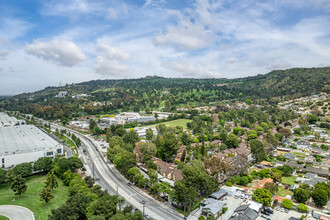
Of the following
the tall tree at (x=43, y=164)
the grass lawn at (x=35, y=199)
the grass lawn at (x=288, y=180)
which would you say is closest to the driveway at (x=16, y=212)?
the grass lawn at (x=35, y=199)

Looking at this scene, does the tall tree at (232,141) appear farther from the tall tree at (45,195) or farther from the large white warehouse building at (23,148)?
the large white warehouse building at (23,148)

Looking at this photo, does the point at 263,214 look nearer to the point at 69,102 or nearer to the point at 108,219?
the point at 108,219

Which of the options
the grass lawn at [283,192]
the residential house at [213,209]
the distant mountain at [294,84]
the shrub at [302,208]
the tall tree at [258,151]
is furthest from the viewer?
the distant mountain at [294,84]

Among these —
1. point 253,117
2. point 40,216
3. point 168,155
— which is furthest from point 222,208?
point 253,117

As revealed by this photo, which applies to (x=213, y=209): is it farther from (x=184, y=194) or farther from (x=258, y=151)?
(x=258, y=151)

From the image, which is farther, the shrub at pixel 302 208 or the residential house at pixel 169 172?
the residential house at pixel 169 172

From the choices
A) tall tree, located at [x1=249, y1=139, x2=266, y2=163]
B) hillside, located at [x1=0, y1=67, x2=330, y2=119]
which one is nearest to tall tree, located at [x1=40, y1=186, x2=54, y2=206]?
tall tree, located at [x1=249, y1=139, x2=266, y2=163]
